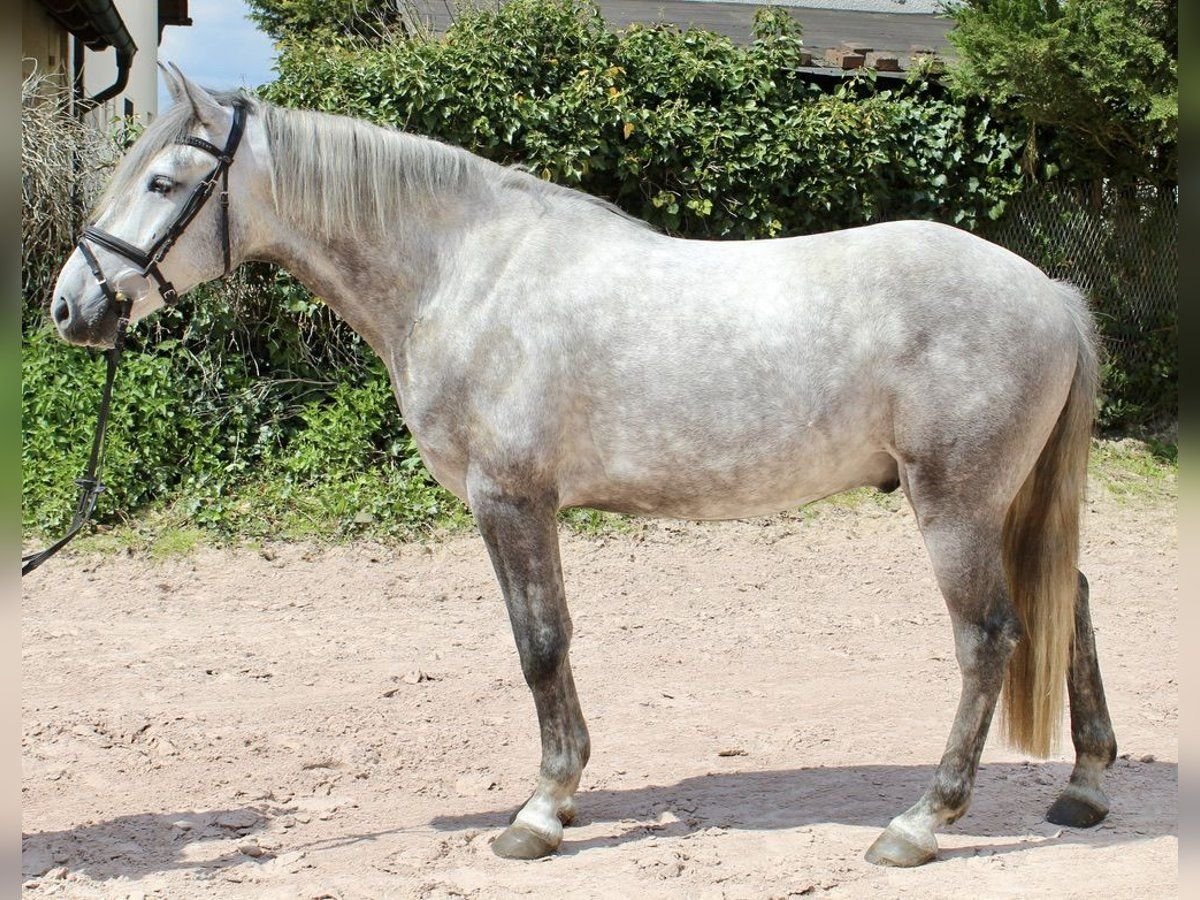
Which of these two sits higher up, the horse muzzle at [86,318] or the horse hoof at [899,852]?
the horse muzzle at [86,318]

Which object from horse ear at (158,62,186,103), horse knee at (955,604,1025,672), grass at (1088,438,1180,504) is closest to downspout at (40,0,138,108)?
horse ear at (158,62,186,103)

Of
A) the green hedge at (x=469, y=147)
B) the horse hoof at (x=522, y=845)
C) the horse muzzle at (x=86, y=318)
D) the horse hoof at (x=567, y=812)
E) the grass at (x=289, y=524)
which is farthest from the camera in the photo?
the green hedge at (x=469, y=147)

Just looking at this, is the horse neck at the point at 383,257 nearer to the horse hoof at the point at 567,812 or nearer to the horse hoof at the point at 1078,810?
the horse hoof at the point at 567,812

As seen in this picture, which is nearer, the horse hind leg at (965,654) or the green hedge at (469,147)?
the horse hind leg at (965,654)

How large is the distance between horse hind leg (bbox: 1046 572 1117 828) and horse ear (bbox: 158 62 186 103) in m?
3.13

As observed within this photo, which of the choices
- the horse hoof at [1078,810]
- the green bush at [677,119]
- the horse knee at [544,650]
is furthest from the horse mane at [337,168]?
the green bush at [677,119]

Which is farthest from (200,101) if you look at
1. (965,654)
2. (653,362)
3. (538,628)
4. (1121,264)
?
(1121,264)

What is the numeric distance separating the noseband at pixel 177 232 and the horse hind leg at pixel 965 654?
7.59 feet

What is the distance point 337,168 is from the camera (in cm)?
336

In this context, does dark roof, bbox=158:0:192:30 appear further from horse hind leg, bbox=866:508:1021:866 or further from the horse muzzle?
horse hind leg, bbox=866:508:1021:866

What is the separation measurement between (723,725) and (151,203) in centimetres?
290

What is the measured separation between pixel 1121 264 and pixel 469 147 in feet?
17.3

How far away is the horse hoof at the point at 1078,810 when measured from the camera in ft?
11.7

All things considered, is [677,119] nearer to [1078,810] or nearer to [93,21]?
[1078,810]
